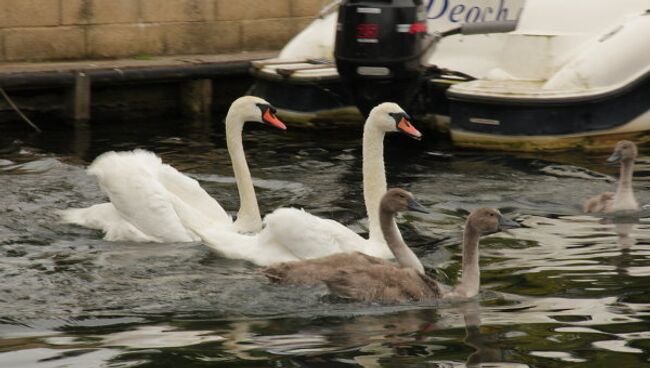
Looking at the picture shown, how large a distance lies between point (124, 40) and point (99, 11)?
0.45m

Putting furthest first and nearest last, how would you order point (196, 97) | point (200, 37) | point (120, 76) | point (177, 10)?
point (200, 37)
point (177, 10)
point (196, 97)
point (120, 76)

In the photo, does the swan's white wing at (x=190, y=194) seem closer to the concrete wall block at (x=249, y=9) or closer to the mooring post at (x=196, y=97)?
the mooring post at (x=196, y=97)

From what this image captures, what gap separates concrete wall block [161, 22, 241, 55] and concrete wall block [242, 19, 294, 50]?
12 centimetres

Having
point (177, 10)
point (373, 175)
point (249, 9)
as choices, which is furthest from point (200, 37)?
point (373, 175)

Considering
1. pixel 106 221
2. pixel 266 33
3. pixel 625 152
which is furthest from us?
pixel 266 33

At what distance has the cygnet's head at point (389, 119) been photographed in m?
10.4

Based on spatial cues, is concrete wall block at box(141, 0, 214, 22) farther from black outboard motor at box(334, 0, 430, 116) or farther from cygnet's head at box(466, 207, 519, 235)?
cygnet's head at box(466, 207, 519, 235)

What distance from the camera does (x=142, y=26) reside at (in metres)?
17.1

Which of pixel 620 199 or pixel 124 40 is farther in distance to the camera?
pixel 124 40

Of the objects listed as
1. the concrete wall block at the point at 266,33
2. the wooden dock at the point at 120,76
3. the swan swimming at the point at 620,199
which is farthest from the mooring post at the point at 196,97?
the swan swimming at the point at 620,199

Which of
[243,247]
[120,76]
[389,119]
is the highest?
[389,119]

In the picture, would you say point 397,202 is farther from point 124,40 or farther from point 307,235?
point 124,40

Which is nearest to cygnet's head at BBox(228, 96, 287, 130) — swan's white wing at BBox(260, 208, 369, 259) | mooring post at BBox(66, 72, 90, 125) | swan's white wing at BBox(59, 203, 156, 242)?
swan's white wing at BBox(59, 203, 156, 242)

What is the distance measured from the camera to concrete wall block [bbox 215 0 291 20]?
17.8 meters
